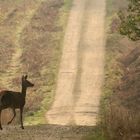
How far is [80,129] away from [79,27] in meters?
28.0

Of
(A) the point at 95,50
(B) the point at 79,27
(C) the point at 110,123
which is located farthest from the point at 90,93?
(C) the point at 110,123


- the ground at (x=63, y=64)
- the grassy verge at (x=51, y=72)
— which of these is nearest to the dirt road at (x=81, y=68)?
the ground at (x=63, y=64)

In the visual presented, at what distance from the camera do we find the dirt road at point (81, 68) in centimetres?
3256

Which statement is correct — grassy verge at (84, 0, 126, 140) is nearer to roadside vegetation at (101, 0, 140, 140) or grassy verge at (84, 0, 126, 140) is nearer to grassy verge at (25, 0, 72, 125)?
roadside vegetation at (101, 0, 140, 140)

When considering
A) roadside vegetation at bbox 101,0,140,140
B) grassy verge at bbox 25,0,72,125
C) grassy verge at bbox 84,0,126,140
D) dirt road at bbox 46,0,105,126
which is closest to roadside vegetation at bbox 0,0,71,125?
grassy verge at bbox 25,0,72,125

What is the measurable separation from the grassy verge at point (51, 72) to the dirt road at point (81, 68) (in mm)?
453

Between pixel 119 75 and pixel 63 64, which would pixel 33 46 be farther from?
pixel 119 75

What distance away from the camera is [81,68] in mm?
40344

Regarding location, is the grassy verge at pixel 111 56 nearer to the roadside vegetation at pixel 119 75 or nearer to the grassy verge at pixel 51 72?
the roadside vegetation at pixel 119 75

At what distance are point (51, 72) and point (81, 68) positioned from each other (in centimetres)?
249

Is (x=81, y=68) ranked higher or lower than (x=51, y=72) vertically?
higher

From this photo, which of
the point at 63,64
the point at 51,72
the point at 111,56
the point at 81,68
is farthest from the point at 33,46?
the point at 111,56

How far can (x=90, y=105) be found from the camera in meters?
33.9

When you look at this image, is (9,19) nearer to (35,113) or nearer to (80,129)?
(35,113)
